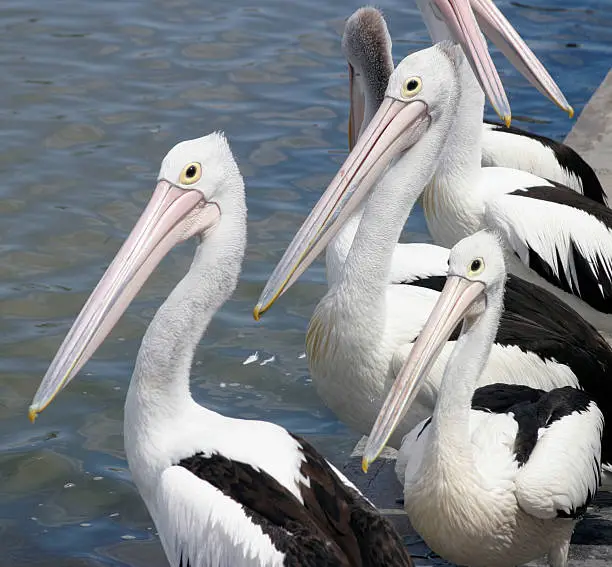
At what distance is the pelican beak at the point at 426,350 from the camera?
4.02 m

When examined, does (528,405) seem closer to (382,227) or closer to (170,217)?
(382,227)

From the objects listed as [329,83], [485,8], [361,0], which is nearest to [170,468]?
[485,8]

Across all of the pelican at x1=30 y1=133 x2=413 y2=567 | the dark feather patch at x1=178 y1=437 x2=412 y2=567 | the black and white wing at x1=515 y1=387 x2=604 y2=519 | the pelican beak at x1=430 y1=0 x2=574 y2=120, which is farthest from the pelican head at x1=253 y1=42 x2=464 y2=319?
the dark feather patch at x1=178 y1=437 x2=412 y2=567

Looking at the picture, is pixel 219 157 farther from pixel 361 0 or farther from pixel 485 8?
pixel 361 0

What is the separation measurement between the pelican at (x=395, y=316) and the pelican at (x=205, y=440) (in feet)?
1.88

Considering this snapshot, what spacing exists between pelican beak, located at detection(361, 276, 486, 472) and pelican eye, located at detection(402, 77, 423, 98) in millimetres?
858

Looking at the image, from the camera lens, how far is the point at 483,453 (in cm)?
413

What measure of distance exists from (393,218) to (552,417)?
37.4 inches


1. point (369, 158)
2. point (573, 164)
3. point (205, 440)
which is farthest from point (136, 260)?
point (573, 164)

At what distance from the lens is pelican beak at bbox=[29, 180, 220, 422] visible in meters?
3.85

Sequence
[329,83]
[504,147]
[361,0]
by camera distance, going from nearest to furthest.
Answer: [504,147], [329,83], [361,0]

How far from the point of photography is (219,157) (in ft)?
13.1

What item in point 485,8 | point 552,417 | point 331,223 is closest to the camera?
point 552,417

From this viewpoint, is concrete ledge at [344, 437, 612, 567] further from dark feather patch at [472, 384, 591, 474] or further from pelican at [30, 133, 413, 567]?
pelican at [30, 133, 413, 567]
